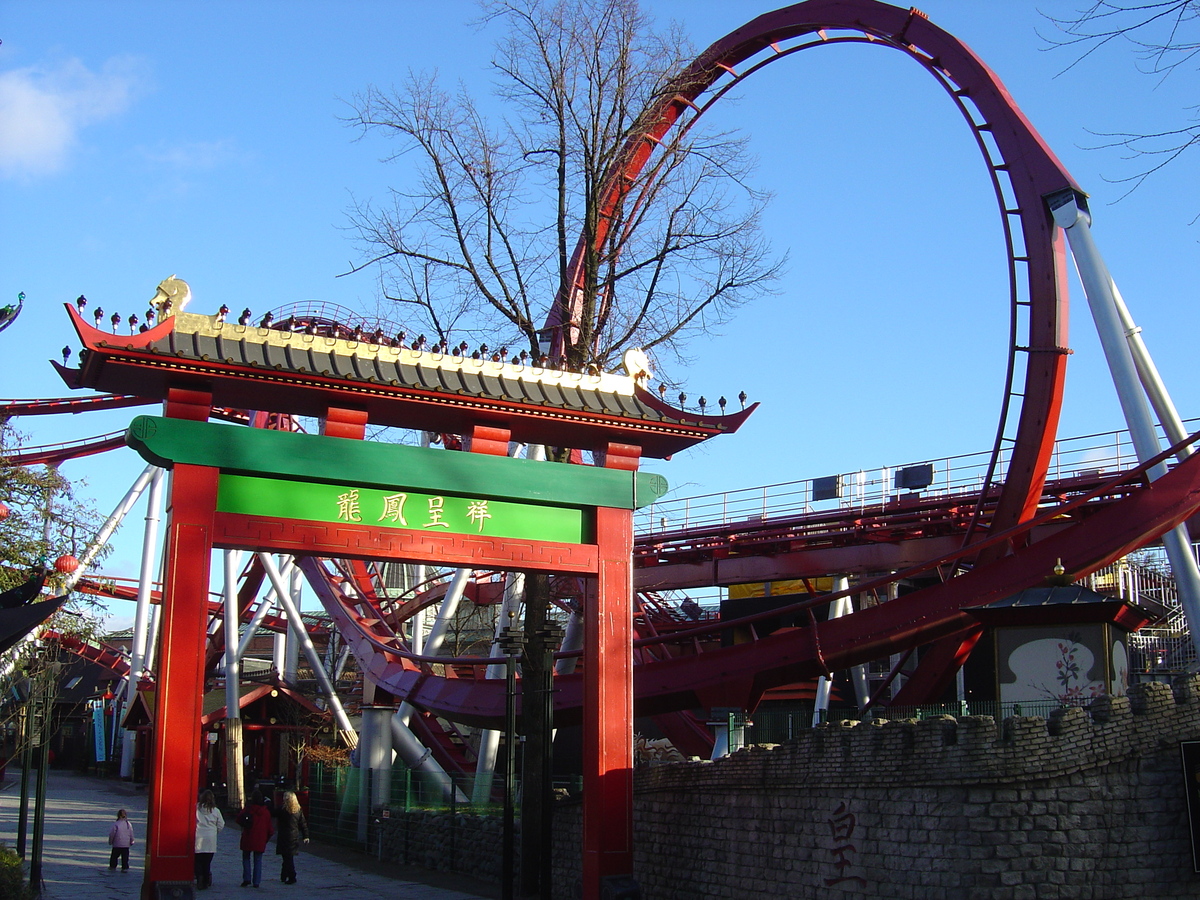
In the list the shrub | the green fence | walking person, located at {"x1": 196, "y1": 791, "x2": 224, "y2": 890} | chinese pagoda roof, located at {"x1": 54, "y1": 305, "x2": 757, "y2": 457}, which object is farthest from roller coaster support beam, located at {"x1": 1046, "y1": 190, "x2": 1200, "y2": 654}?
the shrub

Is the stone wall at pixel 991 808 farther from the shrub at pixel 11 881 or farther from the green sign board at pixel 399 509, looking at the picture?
the shrub at pixel 11 881

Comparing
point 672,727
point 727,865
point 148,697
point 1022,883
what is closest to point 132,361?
point 727,865

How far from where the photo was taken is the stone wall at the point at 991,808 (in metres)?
10.1

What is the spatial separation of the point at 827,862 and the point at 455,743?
1523 centimetres

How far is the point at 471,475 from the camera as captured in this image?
11.8 meters

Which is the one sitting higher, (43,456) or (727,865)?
(43,456)

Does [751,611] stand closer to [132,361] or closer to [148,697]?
[148,697]

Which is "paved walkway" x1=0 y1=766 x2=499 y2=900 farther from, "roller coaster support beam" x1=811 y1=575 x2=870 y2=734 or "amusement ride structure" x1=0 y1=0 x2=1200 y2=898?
"roller coaster support beam" x1=811 y1=575 x2=870 y2=734

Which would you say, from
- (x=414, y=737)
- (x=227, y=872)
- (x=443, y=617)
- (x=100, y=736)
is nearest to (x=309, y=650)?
(x=414, y=737)

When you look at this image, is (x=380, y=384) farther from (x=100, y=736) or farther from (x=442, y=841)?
(x=100, y=736)

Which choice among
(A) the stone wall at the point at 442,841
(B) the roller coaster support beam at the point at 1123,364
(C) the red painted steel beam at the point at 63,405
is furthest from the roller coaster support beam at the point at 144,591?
(B) the roller coaster support beam at the point at 1123,364

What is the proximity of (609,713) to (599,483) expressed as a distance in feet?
7.67

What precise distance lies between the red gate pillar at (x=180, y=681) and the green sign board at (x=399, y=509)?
0.33 meters

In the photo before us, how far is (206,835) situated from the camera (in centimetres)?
1422
